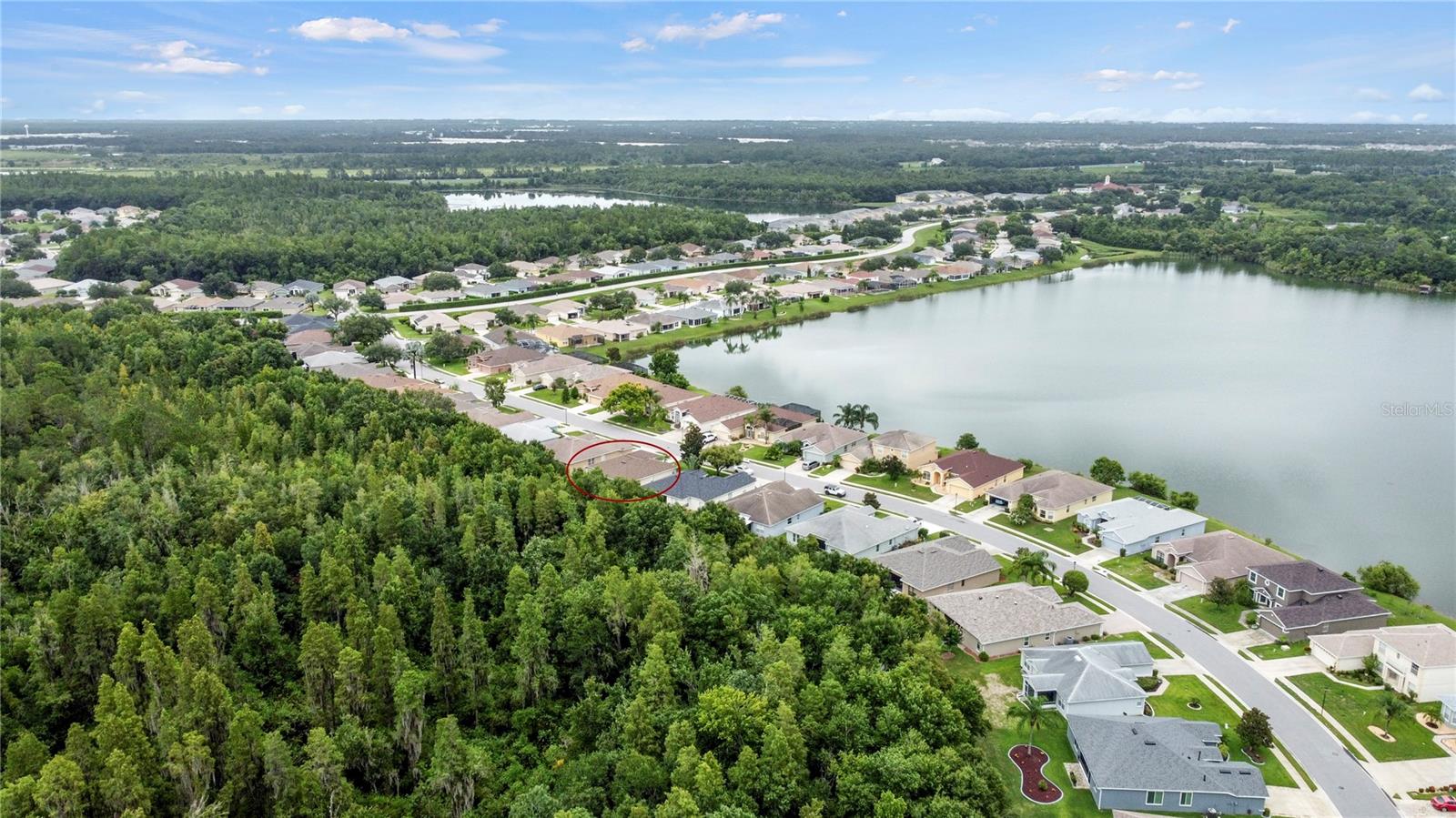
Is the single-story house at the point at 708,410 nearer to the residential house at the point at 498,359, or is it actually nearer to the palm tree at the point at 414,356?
the residential house at the point at 498,359

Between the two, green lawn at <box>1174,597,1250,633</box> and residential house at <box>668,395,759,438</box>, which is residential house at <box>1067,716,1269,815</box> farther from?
residential house at <box>668,395,759,438</box>

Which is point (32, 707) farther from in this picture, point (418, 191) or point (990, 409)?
point (418, 191)

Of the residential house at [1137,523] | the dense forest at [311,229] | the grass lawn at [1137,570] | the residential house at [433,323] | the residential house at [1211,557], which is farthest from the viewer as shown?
Answer: the dense forest at [311,229]

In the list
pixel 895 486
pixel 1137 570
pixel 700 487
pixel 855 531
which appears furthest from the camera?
pixel 895 486

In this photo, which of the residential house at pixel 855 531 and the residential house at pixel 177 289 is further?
the residential house at pixel 177 289

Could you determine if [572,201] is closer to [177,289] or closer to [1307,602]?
[177,289]

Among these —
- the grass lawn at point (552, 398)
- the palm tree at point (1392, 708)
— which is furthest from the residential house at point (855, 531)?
the grass lawn at point (552, 398)

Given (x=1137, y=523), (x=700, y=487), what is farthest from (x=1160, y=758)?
(x=700, y=487)
